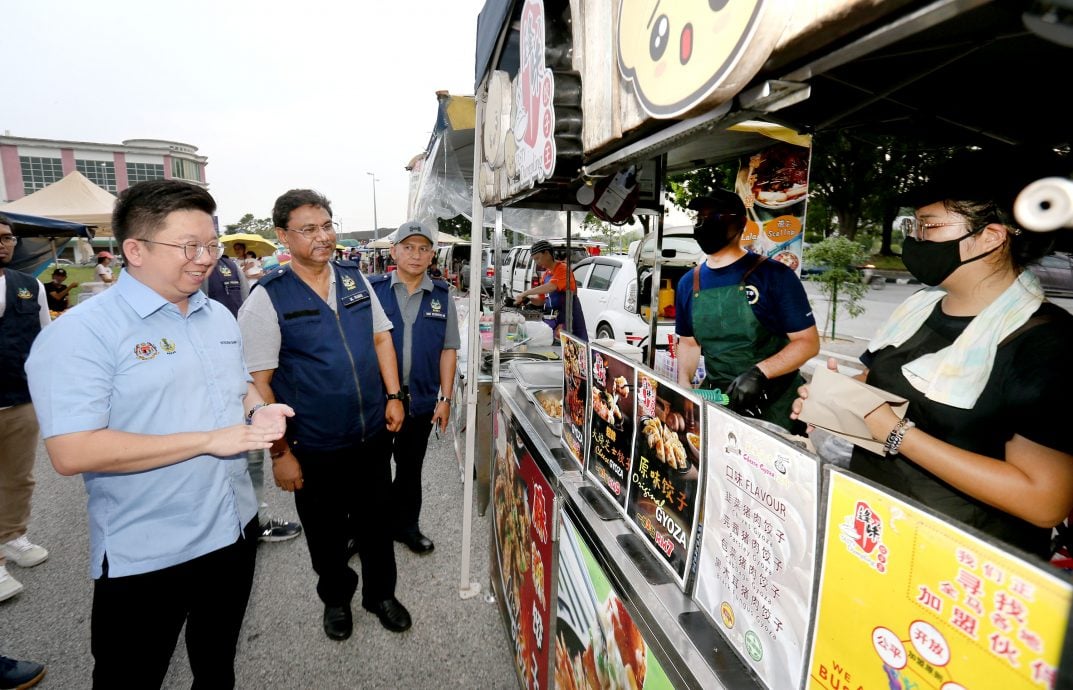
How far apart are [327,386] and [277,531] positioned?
1.91 meters

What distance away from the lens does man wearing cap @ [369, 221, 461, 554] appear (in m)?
3.15

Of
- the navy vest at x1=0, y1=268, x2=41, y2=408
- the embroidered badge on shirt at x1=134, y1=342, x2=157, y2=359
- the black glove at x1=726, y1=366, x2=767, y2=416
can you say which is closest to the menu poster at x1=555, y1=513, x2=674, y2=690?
the black glove at x1=726, y1=366, x2=767, y2=416

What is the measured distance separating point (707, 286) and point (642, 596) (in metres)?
1.67

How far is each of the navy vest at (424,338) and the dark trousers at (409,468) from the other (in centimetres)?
11

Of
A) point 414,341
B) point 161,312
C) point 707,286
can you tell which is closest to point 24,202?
point 414,341

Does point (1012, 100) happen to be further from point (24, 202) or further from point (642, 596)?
point (24, 202)

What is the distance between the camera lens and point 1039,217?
407mm

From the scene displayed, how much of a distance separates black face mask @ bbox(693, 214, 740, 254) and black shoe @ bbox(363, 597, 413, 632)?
244cm

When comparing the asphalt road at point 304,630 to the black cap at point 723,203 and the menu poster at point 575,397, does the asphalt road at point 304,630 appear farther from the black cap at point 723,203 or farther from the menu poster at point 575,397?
the black cap at point 723,203

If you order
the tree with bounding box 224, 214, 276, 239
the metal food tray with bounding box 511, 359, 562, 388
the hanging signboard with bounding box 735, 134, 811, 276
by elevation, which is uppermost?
the tree with bounding box 224, 214, 276, 239

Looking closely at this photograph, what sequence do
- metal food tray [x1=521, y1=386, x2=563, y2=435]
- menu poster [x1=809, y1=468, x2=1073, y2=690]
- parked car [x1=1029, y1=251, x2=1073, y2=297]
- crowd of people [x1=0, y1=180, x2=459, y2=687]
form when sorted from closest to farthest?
menu poster [x1=809, y1=468, x2=1073, y2=690]
crowd of people [x1=0, y1=180, x2=459, y2=687]
metal food tray [x1=521, y1=386, x2=563, y2=435]
parked car [x1=1029, y1=251, x2=1073, y2=297]

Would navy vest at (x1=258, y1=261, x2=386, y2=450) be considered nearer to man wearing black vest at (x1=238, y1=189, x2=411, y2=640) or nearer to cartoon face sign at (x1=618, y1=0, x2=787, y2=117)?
man wearing black vest at (x1=238, y1=189, x2=411, y2=640)

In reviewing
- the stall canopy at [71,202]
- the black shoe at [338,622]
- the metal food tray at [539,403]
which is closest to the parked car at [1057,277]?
the metal food tray at [539,403]

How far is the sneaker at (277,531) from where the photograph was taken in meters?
3.61
